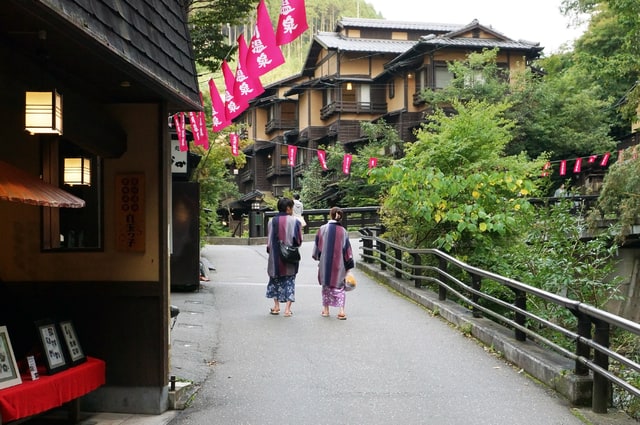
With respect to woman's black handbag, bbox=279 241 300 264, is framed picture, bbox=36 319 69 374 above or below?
below

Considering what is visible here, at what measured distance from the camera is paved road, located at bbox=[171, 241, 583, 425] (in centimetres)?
634

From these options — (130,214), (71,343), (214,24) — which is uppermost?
(214,24)

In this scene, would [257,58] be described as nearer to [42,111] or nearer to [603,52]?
[42,111]

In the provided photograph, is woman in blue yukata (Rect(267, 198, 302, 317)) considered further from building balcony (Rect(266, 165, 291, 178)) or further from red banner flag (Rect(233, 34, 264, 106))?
building balcony (Rect(266, 165, 291, 178))

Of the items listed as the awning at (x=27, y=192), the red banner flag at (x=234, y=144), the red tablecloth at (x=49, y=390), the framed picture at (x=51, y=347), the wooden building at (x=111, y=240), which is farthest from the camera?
the red banner flag at (x=234, y=144)

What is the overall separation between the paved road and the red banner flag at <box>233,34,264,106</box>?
→ 13.2 feet

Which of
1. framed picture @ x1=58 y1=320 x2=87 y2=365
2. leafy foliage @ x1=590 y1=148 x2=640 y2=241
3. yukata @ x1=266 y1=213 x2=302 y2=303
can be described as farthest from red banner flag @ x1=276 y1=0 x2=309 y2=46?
leafy foliage @ x1=590 y1=148 x2=640 y2=241

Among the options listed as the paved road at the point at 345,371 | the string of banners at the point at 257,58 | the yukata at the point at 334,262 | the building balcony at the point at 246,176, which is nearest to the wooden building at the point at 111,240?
the paved road at the point at 345,371

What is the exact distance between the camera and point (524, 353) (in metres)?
7.89

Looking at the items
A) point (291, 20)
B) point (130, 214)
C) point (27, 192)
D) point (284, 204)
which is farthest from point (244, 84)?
point (27, 192)

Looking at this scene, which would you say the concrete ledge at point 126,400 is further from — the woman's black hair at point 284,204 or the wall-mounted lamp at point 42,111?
the woman's black hair at point 284,204

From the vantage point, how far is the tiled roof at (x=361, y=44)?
139ft

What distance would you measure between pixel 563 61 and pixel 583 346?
4159 centimetres

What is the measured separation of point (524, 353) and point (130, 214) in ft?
16.0
